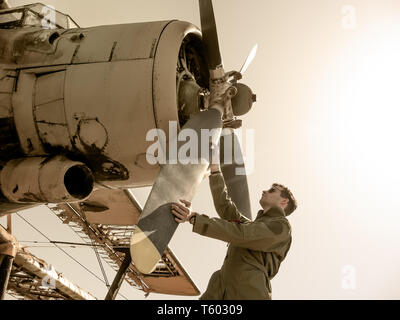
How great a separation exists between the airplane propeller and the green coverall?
0.37m

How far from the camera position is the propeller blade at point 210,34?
5.01 metres

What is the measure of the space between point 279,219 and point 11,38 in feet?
11.7

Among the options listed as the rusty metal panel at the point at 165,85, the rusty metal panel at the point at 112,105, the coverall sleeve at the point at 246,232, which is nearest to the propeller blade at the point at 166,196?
the rusty metal panel at the point at 165,85

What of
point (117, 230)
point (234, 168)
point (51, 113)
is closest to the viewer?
point (51, 113)

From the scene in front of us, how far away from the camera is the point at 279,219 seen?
3.61m

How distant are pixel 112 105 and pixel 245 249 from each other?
79.6 inches

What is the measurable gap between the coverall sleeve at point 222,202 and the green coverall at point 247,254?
526mm

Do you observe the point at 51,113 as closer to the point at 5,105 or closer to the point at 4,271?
the point at 5,105

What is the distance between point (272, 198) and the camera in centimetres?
391

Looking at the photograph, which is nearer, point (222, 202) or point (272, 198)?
point (272, 198)

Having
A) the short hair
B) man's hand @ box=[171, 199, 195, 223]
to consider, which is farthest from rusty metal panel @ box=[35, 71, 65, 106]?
the short hair

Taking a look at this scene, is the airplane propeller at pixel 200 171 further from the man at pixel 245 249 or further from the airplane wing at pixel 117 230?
the airplane wing at pixel 117 230

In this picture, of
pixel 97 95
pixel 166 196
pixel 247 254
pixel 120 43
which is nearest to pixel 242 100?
pixel 120 43
